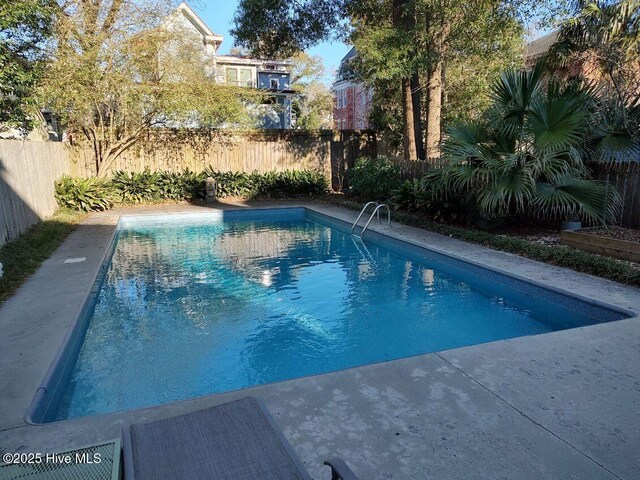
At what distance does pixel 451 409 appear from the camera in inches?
107

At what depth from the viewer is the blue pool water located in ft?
12.4

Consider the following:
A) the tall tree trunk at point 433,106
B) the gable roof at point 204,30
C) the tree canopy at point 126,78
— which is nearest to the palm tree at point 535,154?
the tall tree trunk at point 433,106

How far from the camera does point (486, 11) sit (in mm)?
10070

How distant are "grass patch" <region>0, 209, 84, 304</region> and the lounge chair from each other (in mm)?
3467

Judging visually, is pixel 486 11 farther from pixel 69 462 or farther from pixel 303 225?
pixel 69 462

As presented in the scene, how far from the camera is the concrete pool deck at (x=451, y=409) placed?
226 centimetres

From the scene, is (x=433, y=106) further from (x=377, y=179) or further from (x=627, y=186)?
(x=627, y=186)

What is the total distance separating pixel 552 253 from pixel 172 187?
34.2ft

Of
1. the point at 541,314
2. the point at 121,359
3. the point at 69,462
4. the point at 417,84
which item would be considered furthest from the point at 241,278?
the point at 417,84

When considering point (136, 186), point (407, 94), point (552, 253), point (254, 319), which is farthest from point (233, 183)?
point (552, 253)

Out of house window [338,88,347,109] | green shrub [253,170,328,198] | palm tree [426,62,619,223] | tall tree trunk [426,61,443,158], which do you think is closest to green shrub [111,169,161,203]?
green shrub [253,170,328,198]

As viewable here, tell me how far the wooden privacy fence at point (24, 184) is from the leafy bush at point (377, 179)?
7.38 metres

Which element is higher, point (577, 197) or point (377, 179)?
point (377, 179)

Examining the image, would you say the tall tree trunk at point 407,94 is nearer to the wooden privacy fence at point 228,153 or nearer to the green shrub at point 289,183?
the green shrub at point 289,183
